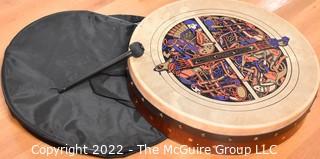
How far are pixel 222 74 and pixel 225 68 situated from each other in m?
0.03

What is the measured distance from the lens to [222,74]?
1251 millimetres

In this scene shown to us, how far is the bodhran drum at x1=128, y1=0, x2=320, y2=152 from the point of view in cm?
114

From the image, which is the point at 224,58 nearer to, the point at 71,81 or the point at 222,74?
the point at 222,74

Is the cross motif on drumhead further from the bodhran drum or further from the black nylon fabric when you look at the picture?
the black nylon fabric

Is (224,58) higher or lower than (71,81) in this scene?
higher

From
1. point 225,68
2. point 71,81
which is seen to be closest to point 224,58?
point 225,68

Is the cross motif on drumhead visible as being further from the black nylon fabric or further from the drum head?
the black nylon fabric

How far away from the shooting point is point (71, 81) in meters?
1.31

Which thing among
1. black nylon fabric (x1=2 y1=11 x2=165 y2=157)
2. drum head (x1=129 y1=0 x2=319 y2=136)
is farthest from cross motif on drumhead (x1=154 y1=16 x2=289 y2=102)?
black nylon fabric (x1=2 y1=11 x2=165 y2=157)

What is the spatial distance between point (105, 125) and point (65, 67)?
249mm

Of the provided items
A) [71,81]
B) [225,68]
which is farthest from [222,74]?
[71,81]

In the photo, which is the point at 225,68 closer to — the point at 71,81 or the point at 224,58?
the point at 224,58

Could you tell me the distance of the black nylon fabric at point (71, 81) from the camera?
1227 mm

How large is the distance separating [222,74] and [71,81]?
0.45 m
